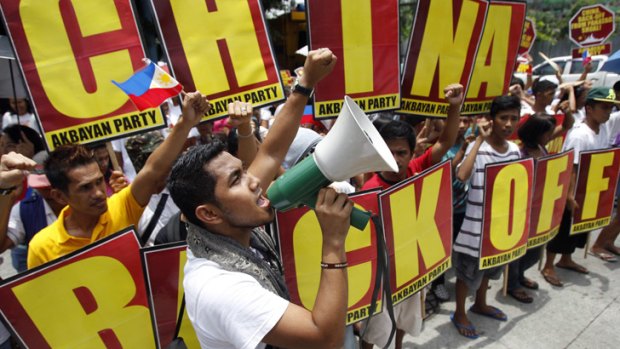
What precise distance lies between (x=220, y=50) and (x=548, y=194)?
278 cm

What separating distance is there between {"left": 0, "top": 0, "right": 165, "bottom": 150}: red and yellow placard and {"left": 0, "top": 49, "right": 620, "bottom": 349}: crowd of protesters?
0.45ft

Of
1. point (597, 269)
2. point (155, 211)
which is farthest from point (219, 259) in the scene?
point (597, 269)

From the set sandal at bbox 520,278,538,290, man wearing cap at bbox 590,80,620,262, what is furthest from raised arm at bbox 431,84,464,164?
man wearing cap at bbox 590,80,620,262

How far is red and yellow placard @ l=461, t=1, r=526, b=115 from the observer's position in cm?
301

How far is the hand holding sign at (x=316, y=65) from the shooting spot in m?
1.81

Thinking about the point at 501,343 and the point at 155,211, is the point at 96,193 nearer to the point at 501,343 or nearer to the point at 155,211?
the point at 155,211

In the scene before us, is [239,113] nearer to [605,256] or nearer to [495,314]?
[495,314]

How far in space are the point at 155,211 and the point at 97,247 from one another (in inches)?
19.6

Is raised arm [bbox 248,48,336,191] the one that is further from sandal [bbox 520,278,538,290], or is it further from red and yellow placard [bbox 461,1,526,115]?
sandal [bbox 520,278,538,290]

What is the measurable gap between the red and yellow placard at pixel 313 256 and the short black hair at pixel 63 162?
1007 millimetres

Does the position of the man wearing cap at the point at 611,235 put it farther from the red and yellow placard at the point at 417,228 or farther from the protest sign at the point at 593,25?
the protest sign at the point at 593,25

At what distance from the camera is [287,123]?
6.12 ft

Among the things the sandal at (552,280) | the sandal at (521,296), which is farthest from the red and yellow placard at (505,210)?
the sandal at (552,280)

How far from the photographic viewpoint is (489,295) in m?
3.94
